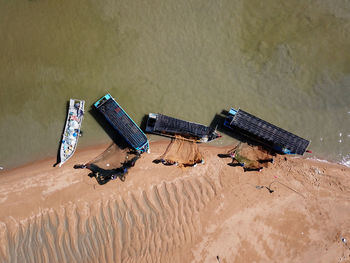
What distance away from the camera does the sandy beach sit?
48.6 ft

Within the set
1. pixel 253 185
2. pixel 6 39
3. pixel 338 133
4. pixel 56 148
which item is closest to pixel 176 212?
pixel 253 185

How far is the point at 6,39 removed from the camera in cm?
1630

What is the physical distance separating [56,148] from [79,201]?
13.4 feet

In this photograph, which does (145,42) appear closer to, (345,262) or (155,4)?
(155,4)

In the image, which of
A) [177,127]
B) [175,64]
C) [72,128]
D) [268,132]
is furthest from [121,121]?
[268,132]

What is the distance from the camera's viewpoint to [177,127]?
15.9m

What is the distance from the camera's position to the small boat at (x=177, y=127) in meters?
15.9

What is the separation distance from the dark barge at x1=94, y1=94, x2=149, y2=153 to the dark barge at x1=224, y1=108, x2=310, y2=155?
630cm

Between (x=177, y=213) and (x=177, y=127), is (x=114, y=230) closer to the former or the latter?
(x=177, y=213)

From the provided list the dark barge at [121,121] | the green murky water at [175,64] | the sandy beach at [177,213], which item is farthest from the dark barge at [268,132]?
the dark barge at [121,121]

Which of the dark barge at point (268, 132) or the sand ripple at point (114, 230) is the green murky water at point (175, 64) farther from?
the sand ripple at point (114, 230)

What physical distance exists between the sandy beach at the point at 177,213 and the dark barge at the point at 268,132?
105cm

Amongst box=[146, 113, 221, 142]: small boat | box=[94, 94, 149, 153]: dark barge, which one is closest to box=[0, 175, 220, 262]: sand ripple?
box=[94, 94, 149, 153]: dark barge

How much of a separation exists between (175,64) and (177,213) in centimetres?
1028
